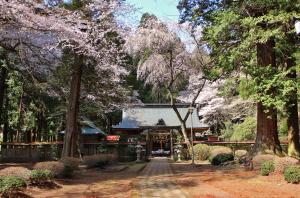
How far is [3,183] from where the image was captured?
1110 cm

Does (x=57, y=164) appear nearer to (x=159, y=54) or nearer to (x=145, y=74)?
(x=159, y=54)

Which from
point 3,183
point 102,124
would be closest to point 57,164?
point 3,183

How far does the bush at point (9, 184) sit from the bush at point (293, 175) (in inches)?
338

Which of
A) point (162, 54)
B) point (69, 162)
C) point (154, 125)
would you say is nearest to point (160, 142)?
point (154, 125)

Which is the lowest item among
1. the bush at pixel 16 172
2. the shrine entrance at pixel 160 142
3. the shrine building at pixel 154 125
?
the bush at pixel 16 172

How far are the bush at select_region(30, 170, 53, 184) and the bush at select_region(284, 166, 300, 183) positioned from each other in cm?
789

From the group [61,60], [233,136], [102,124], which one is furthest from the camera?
[102,124]

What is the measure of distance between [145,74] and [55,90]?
1327cm

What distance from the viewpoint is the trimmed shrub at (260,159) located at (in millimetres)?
18391

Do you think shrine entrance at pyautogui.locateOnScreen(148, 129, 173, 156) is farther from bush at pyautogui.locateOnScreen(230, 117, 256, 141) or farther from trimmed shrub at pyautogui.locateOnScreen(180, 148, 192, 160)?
bush at pyautogui.locateOnScreen(230, 117, 256, 141)

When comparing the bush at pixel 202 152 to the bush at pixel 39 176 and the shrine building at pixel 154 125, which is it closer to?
the shrine building at pixel 154 125

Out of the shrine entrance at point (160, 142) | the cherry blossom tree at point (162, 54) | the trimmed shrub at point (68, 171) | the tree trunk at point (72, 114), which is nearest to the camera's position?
the trimmed shrub at point (68, 171)

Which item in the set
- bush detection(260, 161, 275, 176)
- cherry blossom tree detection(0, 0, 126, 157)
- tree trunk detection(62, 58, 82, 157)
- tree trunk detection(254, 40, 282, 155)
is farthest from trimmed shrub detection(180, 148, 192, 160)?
bush detection(260, 161, 275, 176)

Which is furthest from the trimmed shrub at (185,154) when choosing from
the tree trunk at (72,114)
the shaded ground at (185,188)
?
the shaded ground at (185,188)
